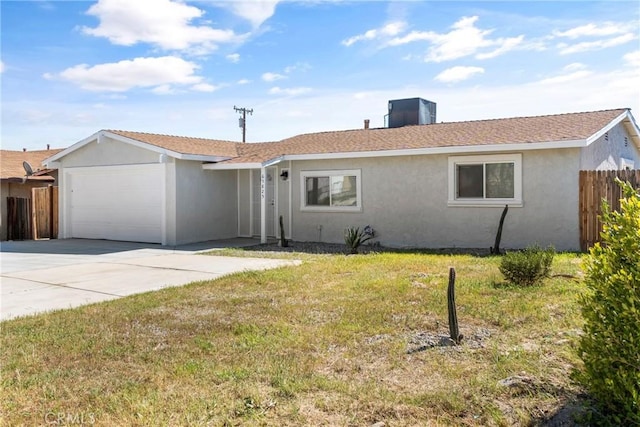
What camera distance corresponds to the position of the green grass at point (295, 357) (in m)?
3.88

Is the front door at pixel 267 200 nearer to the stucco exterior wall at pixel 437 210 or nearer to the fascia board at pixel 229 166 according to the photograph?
the stucco exterior wall at pixel 437 210

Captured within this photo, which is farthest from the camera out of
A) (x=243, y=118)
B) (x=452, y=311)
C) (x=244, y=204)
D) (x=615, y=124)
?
(x=243, y=118)

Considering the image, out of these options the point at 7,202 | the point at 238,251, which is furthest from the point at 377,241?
the point at 7,202

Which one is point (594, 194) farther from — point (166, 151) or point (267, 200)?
point (166, 151)

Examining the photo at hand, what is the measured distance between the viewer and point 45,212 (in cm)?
1978

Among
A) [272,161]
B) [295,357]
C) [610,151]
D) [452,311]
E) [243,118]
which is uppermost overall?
[243,118]

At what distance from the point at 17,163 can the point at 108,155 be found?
8.80m

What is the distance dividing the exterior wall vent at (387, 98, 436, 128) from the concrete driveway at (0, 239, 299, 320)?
27.2 feet

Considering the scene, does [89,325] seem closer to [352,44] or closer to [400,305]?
[400,305]

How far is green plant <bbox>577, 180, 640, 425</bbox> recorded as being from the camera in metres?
3.17

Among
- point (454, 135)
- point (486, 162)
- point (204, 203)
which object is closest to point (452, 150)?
point (486, 162)

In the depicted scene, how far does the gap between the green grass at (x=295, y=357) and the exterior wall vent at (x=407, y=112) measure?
13.1 m

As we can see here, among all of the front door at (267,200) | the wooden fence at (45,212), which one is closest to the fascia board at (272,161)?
the front door at (267,200)

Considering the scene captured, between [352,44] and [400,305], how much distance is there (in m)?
8.75
